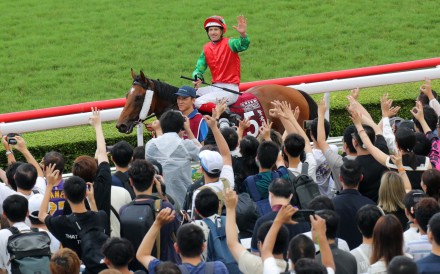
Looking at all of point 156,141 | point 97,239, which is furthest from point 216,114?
point 97,239

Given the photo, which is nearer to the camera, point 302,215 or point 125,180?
point 302,215

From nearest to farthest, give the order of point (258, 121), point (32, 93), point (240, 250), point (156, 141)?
1. point (240, 250)
2. point (156, 141)
3. point (258, 121)
4. point (32, 93)

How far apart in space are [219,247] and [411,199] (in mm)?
1098

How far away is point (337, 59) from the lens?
57.4ft

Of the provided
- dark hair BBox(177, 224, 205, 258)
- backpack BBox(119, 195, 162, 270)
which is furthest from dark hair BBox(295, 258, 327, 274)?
backpack BBox(119, 195, 162, 270)

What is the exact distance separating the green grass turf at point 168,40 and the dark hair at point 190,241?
403 inches

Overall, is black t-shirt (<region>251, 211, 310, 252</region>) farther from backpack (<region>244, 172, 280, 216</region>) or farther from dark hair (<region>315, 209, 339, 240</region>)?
backpack (<region>244, 172, 280, 216</region>)

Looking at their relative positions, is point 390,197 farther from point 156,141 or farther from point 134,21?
point 134,21

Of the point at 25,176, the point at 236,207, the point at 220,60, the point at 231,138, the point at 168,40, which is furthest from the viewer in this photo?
the point at 168,40

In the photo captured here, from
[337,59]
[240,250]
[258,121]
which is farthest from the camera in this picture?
[337,59]

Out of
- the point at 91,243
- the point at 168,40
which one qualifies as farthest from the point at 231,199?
the point at 168,40

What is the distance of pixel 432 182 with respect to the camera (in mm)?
6629

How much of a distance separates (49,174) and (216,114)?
1.71 metres

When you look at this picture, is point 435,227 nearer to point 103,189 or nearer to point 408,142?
point 408,142
